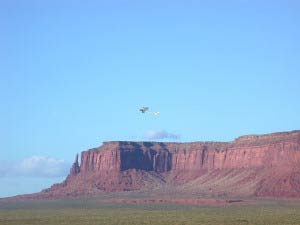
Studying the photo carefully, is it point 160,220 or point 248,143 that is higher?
point 248,143

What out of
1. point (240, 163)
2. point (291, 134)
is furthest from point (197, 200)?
point (240, 163)

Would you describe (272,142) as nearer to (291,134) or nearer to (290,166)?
(291,134)

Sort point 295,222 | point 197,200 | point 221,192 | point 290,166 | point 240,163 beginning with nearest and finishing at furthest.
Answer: point 295,222, point 197,200, point 290,166, point 221,192, point 240,163

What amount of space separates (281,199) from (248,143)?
170 feet

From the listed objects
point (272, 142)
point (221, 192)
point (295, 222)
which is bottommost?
point (295, 222)

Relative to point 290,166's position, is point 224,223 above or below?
below

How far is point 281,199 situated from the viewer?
144 meters

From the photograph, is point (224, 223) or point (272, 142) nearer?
point (224, 223)

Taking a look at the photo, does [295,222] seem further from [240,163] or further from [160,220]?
[240,163]

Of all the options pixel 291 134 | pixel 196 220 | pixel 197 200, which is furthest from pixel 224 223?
pixel 291 134

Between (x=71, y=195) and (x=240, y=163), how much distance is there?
1650 inches

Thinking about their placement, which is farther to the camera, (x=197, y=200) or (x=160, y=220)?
(x=197, y=200)

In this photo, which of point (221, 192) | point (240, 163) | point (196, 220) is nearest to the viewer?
point (196, 220)

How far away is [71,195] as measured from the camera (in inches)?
7692
